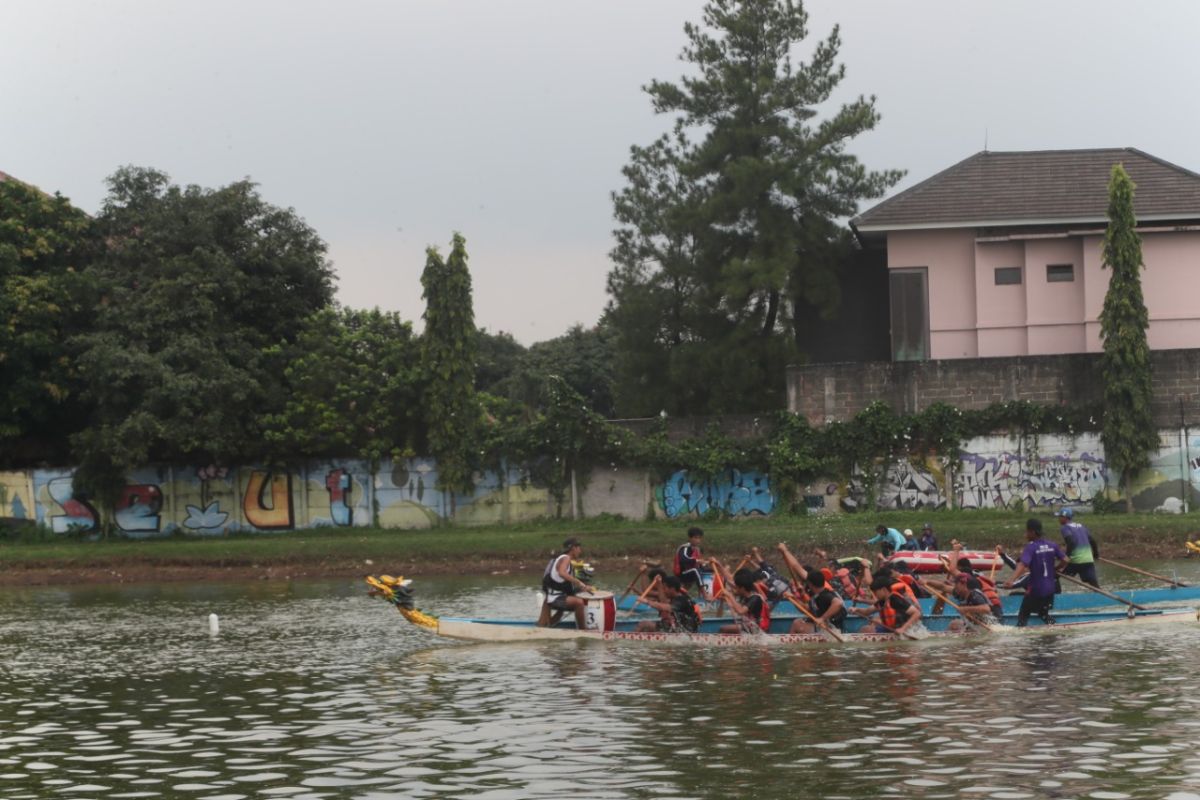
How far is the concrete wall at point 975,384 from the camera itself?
43812 mm

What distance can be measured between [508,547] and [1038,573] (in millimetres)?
19997

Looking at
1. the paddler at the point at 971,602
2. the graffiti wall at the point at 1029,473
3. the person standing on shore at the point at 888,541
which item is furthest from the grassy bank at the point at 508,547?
the paddler at the point at 971,602

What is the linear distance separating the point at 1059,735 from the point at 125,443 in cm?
3596

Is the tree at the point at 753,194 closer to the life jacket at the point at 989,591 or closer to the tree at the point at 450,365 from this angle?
the tree at the point at 450,365

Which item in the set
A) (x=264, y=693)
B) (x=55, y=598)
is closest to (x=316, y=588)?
(x=55, y=598)

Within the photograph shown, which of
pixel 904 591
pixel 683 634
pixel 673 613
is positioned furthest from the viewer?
pixel 673 613

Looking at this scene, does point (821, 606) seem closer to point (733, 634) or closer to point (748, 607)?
point (748, 607)

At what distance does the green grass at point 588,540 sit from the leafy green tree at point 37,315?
4690 mm

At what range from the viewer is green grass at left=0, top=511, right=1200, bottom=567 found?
131 ft

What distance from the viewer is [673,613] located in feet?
84.1

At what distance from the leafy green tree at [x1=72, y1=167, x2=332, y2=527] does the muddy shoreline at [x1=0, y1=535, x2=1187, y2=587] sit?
4.23 metres

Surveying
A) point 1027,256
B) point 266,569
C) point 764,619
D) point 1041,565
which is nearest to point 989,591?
point 1041,565

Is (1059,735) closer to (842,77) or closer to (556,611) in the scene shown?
(556,611)

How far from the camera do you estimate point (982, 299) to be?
159ft
